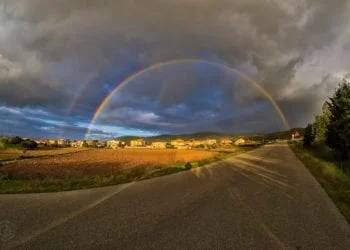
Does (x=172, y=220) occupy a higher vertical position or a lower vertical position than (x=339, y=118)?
lower

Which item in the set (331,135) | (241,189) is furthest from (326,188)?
(331,135)

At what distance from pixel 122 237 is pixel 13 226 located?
8.65ft

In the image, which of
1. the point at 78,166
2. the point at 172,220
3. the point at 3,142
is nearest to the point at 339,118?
the point at 78,166

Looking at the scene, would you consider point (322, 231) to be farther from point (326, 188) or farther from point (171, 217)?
point (326, 188)

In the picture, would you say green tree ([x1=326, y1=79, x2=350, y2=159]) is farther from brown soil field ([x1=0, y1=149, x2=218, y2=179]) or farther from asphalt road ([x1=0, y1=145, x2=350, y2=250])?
asphalt road ([x1=0, y1=145, x2=350, y2=250])

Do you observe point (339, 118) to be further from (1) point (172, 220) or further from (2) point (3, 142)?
(2) point (3, 142)

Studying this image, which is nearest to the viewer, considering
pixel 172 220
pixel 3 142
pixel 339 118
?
pixel 172 220

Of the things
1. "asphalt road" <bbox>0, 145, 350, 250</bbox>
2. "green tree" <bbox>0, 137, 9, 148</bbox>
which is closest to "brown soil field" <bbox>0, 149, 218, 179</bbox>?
"asphalt road" <bbox>0, 145, 350, 250</bbox>

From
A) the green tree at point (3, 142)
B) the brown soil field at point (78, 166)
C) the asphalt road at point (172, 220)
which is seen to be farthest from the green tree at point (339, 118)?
the green tree at point (3, 142)

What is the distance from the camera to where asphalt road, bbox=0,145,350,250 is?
6688mm

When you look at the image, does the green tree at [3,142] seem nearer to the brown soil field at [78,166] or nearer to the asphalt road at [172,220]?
the brown soil field at [78,166]

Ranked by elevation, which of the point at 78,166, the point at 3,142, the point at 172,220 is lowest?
the point at 172,220

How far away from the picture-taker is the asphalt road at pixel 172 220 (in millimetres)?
6688

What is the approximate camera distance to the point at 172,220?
8461 millimetres
